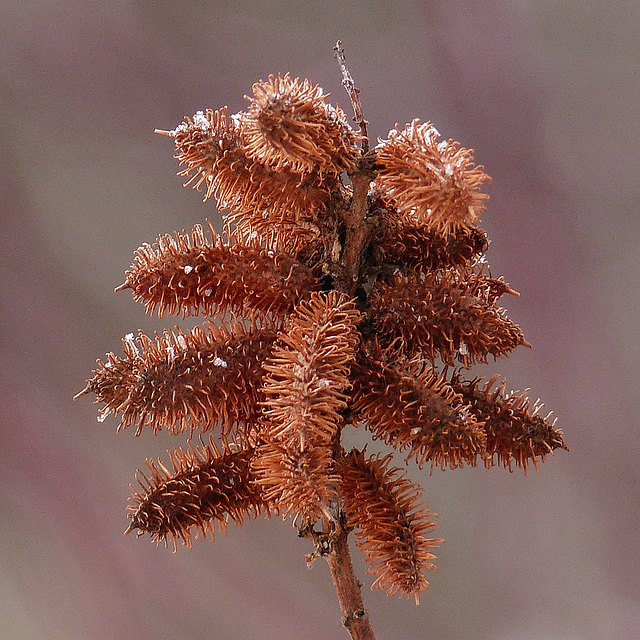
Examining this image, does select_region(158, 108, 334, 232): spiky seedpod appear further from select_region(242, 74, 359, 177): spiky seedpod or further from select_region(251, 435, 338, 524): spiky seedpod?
select_region(251, 435, 338, 524): spiky seedpod

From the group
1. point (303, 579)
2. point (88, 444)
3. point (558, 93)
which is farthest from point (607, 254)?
point (88, 444)

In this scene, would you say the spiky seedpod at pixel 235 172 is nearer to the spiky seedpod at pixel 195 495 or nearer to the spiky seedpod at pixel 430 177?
the spiky seedpod at pixel 430 177

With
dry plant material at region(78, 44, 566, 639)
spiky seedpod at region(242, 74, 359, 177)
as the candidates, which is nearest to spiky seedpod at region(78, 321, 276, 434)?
dry plant material at region(78, 44, 566, 639)

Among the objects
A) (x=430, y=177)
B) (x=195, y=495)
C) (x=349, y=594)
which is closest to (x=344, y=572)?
(x=349, y=594)

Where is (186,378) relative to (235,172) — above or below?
below

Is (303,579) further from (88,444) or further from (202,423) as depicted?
(202,423)

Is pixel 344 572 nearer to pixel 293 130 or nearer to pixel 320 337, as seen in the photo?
pixel 320 337
